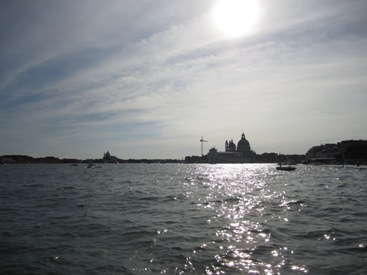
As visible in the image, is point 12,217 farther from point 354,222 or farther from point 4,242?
point 354,222

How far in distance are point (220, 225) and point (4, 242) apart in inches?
361

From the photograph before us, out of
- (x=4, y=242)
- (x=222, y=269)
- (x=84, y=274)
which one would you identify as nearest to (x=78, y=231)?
(x=4, y=242)

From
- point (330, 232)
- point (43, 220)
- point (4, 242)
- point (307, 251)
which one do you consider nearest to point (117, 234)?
point (4, 242)

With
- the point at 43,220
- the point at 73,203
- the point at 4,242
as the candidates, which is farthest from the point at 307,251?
the point at 73,203

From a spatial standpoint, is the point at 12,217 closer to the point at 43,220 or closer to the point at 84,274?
the point at 43,220

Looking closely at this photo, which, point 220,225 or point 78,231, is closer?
point 78,231

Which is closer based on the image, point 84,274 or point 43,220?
point 84,274

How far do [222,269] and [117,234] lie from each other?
19.9 ft

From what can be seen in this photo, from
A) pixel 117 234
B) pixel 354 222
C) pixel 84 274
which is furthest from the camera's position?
pixel 354 222

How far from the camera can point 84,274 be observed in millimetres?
9273

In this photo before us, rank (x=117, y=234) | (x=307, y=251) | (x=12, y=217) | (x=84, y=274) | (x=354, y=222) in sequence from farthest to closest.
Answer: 1. (x=12, y=217)
2. (x=354, y=222)
3. (x=117, y=234)
4. (x=307, y=251)
5. (x=84, y=274)

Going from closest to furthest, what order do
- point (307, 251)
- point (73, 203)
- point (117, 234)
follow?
point (307, 251) → point (117, 234) → point (73, 203)

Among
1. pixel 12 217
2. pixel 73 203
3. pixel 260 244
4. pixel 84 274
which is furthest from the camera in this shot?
pixel 73 203

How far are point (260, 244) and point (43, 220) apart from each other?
11390mm
